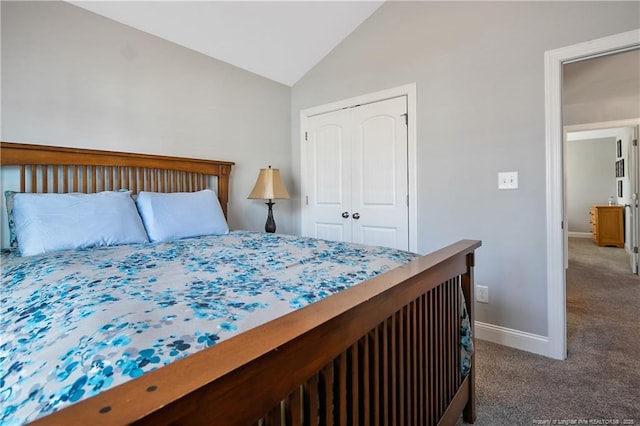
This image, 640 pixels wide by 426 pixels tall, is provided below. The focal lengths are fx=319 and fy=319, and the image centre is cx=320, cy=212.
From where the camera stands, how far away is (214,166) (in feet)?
9.41

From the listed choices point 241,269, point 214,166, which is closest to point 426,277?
point 241,269

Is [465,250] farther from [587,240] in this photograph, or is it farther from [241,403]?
[587,240]

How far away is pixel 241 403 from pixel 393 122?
8.86 feet

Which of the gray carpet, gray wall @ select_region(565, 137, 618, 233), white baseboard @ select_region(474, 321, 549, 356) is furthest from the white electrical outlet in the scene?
gray wall @ select_region(565, 137, 618, 233)

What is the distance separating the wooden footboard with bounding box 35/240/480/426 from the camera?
384 millimetres

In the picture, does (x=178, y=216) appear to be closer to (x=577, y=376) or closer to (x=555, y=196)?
(x=555, y=196)

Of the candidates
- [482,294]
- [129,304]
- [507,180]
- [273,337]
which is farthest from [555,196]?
[129,304]

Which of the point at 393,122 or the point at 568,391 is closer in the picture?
the point at 568,391

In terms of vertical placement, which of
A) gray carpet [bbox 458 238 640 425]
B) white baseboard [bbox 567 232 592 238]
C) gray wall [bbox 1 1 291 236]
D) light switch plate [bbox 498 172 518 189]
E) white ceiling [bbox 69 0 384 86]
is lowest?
gray carpet [bbox 458 238 640 425]

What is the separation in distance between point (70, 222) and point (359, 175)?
88.4 inches

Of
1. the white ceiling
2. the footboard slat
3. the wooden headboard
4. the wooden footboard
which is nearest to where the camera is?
the wooden footboard

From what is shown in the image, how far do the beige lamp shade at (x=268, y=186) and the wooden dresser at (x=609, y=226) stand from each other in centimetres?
684

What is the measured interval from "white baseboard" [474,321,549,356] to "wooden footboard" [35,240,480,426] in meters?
1.07

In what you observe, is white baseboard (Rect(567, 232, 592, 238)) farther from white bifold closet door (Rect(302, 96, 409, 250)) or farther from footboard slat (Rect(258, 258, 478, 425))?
footboard slat (Rect(258, 258, 478, 425))
